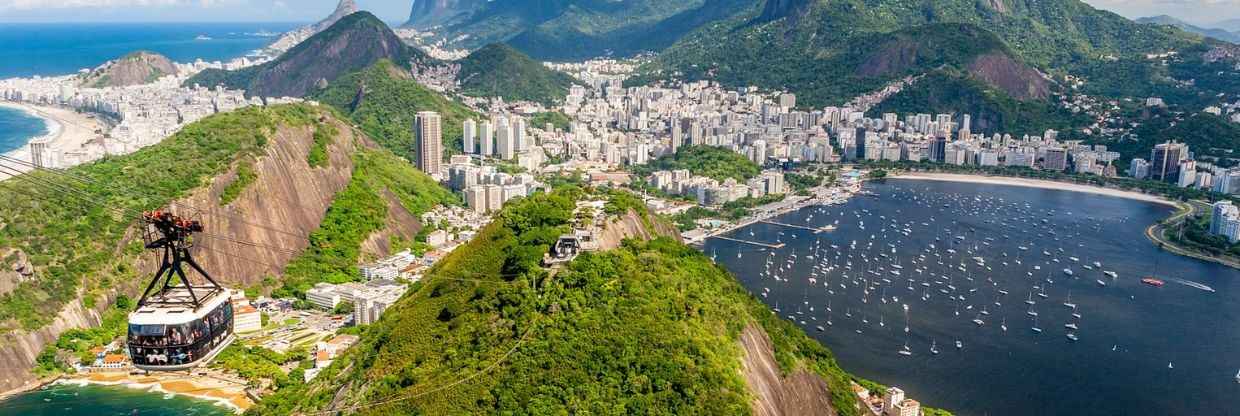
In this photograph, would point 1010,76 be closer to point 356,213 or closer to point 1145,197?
→ point 1145,197

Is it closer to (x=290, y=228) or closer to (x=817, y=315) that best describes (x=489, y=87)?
(x=290, y=228)

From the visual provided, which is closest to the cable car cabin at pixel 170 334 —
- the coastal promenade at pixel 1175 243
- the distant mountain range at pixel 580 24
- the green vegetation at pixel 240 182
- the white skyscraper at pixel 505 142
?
the green vegetation at pixel 240 182

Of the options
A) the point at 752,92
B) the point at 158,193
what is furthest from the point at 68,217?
the point at 752,92

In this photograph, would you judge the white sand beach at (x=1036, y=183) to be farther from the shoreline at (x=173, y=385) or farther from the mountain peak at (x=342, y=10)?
the mountain peak at (x=342, y=10)

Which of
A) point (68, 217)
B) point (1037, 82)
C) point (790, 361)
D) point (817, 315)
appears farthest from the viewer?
point (1037, 82)

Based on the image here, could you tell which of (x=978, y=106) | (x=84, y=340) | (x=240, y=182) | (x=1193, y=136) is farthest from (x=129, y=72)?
(x=1193, y=136)

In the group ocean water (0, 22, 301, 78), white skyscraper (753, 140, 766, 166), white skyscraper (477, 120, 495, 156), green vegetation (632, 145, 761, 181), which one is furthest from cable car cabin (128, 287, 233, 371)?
ocean water (0, 22, 301, 78)
